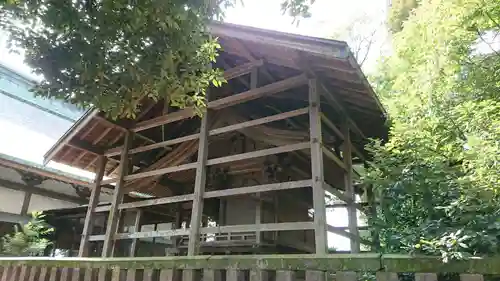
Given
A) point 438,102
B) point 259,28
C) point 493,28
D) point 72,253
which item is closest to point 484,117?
point 438,102

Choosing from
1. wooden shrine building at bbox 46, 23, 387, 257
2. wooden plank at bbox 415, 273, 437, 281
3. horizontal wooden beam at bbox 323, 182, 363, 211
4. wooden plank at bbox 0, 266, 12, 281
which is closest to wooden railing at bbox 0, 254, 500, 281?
wooden plank at bbox 415, 273, 437, 281

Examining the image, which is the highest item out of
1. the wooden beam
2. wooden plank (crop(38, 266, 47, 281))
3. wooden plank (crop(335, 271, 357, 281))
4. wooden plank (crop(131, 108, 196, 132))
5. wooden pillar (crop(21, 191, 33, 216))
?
wooden plank (crop(131, 108, 196, 132))

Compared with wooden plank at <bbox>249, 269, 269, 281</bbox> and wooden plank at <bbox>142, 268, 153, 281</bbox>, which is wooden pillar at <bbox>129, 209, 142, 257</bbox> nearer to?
wooden plank at <bbox>142, 268, 153, 281</bbox>

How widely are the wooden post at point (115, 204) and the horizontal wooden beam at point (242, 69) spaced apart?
2876mm

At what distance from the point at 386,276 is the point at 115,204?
662 centimetres

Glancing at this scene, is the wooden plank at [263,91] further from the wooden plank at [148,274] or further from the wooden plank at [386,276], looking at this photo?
the wooden plank at [386,276]

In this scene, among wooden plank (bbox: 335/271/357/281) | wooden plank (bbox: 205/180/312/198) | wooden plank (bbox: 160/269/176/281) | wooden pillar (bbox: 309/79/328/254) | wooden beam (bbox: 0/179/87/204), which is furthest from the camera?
wooden beam (bbox: 0/179/87/204)

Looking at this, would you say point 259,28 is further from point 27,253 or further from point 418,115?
point 27,253

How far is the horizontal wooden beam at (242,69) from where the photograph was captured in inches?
259

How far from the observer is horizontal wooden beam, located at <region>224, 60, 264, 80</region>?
658cm

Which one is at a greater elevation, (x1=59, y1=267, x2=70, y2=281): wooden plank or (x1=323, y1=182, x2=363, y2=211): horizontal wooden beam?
(x1=323, y1=182, x2=363, y2=211): horizontal wooden beam

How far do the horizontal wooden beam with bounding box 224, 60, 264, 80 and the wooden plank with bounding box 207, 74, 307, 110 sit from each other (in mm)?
435

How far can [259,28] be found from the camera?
18.2 ft

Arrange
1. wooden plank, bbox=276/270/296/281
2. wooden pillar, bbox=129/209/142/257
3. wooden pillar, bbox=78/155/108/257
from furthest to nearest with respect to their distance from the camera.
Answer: wooden pillar, bbox=129/209/142/257
wooden pillar, bbox=78/155/108/257
wooden plank, bbox=276/270/296/281
